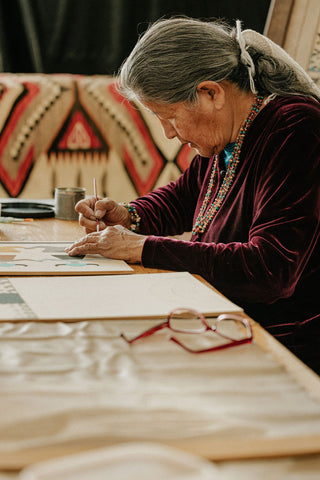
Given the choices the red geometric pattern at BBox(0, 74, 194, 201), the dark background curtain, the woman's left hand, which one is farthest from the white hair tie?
the dark background curtain

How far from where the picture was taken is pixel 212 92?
136 centimetres

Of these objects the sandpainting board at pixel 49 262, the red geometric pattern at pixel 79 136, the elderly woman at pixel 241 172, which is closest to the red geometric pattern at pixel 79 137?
the red geometric pattern at pixel 79 136

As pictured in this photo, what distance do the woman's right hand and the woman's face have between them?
26cm

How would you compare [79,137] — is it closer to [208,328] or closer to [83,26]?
[83,26]

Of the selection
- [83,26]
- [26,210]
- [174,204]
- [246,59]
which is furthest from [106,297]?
[83,26]

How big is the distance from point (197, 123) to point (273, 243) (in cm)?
45

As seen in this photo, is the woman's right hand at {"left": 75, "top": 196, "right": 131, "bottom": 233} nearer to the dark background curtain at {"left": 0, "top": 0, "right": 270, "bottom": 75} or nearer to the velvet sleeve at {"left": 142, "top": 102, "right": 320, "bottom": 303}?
the velvet sleeve at {"left": 142, "top": 102, "right": 320, "bottom": 303}

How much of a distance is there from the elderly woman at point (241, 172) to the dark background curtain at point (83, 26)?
1.58 meters

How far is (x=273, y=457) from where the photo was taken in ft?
1.46

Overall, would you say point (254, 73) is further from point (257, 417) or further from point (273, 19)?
point (273, 19)

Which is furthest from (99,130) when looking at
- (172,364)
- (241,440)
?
(241,440)

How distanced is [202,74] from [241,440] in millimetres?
1028

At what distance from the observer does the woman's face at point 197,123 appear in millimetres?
1380

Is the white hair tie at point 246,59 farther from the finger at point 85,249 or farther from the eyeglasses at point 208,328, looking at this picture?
the eyeglasses at point 208,328
